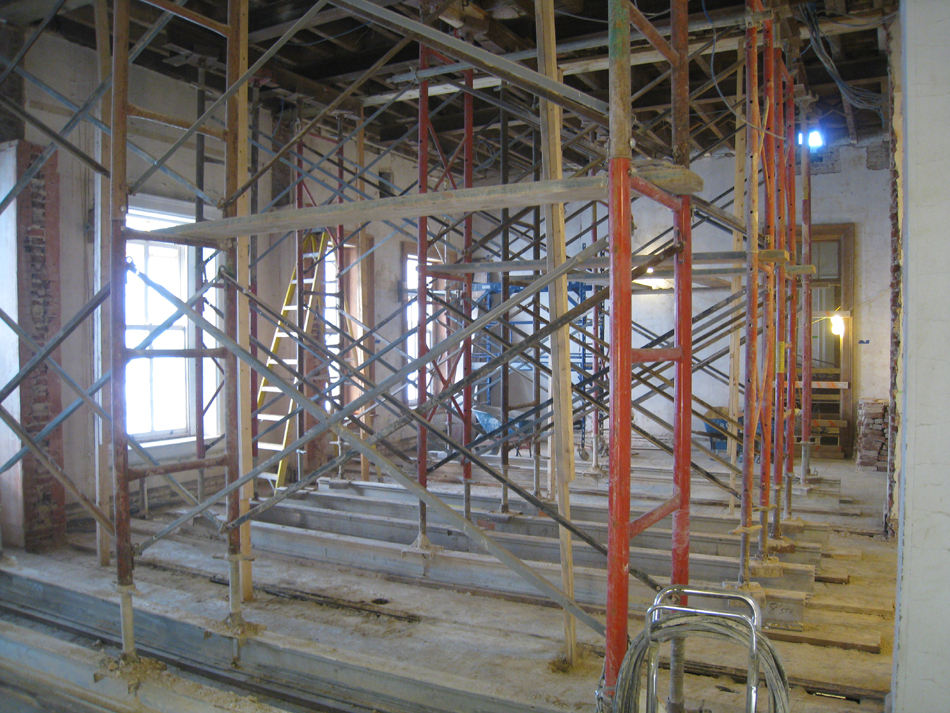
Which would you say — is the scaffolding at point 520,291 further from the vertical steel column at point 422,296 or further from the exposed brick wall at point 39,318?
the exposed brick wall at point 39,318

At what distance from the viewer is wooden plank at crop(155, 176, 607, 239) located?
94.6 inches

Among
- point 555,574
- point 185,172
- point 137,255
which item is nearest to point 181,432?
point 137,255

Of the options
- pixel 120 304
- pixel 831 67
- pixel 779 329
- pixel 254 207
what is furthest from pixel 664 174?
pixel 254 207

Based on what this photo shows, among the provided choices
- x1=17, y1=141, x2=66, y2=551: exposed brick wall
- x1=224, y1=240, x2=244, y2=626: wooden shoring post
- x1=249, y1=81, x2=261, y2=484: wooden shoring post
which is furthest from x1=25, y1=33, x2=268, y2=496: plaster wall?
x1=224, y1=240, x2=244, y2=626: wooden shoring post

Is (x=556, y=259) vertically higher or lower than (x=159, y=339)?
higher

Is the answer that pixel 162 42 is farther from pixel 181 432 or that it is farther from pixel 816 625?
pixel 816 625

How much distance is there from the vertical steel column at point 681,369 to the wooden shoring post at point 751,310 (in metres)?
1.43

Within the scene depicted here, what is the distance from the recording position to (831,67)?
6508 millimetres

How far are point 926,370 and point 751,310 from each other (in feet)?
5.45

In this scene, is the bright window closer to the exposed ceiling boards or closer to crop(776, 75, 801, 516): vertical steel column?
the exposed ceiling boards

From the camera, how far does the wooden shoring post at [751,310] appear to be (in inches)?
155

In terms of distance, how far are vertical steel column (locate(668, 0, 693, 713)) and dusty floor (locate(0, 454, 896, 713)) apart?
26.9 inches

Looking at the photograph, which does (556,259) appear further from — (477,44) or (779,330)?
(477,44)

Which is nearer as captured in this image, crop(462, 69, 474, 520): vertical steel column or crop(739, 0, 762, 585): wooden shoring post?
crop(739, 0, 762, 585): wooden shoring post
